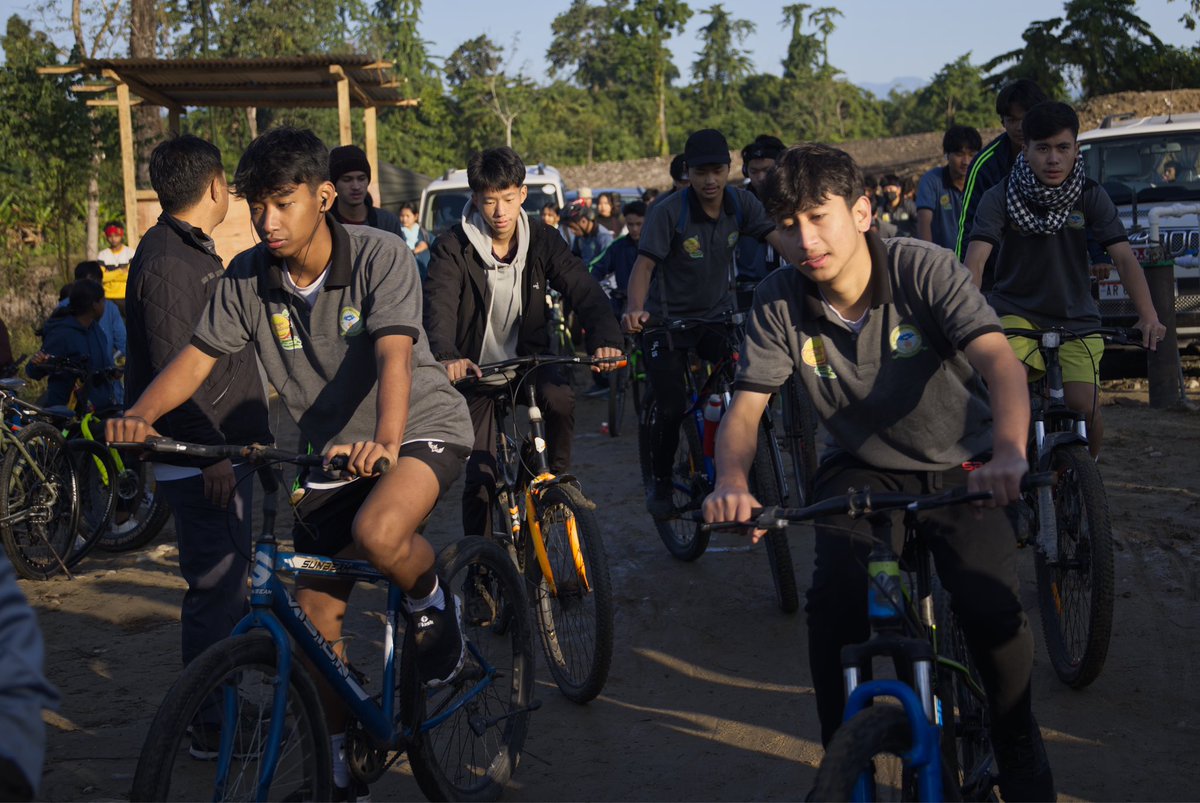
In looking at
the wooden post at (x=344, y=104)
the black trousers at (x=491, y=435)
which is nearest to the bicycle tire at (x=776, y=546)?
the black trousers at (x=491, y=435)

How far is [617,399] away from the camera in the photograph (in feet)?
36.1

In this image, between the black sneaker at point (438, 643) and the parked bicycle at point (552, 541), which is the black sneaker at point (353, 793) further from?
the parked bicycle at point (552, 541)

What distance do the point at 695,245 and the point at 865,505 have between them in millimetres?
4140

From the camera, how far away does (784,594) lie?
579cm

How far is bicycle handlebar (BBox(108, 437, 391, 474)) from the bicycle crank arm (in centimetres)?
123

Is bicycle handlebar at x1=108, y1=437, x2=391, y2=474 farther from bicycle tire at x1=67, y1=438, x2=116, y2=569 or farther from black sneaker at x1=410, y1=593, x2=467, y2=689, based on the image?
bicycle tire at x1=67, y1=438, x2=116, y2=569

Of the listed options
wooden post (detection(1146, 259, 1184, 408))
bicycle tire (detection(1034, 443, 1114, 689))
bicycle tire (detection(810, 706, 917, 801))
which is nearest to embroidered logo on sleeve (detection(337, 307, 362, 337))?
bicycle tire (detection(810, 706, 917, 801))

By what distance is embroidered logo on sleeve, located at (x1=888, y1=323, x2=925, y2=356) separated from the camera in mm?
3262

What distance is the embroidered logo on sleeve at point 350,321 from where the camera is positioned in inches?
147

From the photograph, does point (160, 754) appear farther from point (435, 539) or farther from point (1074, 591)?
point (435, 539)

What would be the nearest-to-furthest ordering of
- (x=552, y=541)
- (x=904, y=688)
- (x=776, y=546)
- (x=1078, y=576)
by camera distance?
(x=904, y=688) → (x=1078, y=576) → (x=552, y=541) → (x=776, y=546)

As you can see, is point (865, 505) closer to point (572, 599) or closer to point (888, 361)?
point (888, 361)

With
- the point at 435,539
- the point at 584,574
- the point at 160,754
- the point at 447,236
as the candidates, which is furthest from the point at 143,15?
the point at 160,754

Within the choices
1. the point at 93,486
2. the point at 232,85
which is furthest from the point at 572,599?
the point at 232,85
